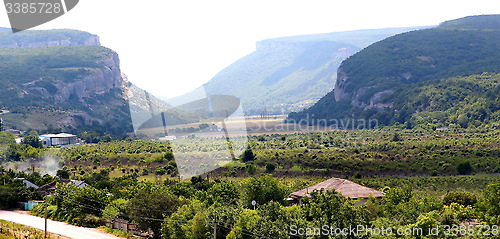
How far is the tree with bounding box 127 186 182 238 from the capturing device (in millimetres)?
32812

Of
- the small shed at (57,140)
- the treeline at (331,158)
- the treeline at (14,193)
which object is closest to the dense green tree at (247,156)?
the treeline at (331,158)

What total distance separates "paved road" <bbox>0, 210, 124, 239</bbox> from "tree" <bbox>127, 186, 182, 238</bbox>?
2311 millimetres

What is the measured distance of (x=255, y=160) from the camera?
65812 mm

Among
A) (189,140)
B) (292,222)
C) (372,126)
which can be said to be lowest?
(372,126)

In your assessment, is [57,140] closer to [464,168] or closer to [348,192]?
[464,168]

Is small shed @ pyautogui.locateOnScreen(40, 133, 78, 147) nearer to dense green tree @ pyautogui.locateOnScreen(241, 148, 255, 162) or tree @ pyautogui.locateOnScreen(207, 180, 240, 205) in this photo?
dense green tree @ pyautogui.locateOnScreen(241, 148, 255, 162)

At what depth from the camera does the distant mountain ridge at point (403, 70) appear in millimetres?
132750

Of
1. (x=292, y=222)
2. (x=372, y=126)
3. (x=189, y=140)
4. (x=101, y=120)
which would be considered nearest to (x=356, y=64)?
(x=372, y=126)

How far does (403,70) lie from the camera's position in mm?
157250

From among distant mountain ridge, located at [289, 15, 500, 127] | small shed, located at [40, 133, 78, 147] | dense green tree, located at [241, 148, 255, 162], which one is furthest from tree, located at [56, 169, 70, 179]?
distant mountain ridge, located at [289, 15, 500, 127]

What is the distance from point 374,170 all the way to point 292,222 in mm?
35698

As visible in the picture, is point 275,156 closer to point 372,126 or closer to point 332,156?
point 332,156

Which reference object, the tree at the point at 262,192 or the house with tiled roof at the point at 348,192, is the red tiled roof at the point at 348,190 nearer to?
the house with tiled roof at the point at 348,192

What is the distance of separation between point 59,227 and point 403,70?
447 feet
